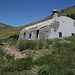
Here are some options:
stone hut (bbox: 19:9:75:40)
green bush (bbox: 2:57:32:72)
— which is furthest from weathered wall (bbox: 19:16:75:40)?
green bush (bbox: 2:57:32:72)

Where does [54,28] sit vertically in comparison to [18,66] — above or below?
above

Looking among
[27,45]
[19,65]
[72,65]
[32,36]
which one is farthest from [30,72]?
[32,36]

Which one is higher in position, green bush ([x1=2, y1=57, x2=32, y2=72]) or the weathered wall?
the weathered wall

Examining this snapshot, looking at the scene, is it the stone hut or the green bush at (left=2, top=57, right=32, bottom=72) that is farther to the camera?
the stone hut

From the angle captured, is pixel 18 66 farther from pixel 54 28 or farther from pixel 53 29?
pixel 54 28

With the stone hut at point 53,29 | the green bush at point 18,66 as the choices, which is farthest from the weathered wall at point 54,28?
the green bush at point 18,66

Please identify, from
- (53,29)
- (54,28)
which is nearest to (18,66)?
(53,29)

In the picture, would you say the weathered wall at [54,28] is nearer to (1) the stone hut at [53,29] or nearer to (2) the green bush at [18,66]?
(1) the stone hut at [53,29]

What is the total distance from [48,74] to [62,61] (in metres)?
2.03

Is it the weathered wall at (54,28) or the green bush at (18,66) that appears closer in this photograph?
the green bush at (18,66)

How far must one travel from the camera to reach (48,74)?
6258 mm

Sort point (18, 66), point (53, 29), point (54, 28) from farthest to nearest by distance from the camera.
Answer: point (54, 28) → point (53, 29) → point (18, 66)

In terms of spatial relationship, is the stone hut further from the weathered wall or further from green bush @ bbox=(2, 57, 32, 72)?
green bush @ bbox=(2, 57, 32, 72)

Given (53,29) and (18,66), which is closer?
(18,66)
